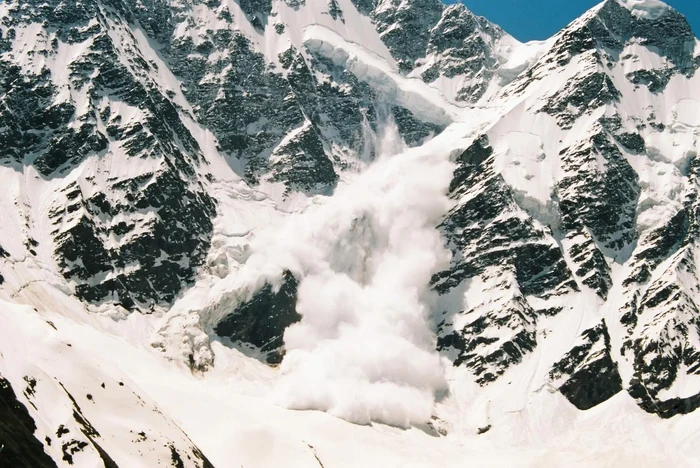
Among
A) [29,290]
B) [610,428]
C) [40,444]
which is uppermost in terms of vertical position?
[40,444]

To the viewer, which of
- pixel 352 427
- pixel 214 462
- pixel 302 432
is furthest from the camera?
pixel 352 427

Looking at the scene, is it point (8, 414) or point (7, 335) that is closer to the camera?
point (8, 414)

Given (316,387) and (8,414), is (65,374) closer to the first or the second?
(8,414)

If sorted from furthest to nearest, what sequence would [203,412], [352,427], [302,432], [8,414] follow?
[352,427]
[302,432]
[203,412]
[8,414]

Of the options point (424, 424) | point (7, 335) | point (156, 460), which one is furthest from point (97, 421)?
point (424, 424)

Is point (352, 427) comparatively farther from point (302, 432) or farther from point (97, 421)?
point (97, 421)

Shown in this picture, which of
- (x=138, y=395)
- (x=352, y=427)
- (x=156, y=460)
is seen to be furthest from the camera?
(x=352, y=427)

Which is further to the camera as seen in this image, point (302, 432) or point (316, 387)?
point (316, 387)

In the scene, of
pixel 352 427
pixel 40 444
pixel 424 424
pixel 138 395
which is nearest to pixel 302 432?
pixel 352 427

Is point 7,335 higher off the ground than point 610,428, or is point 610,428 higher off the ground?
point 7,335
